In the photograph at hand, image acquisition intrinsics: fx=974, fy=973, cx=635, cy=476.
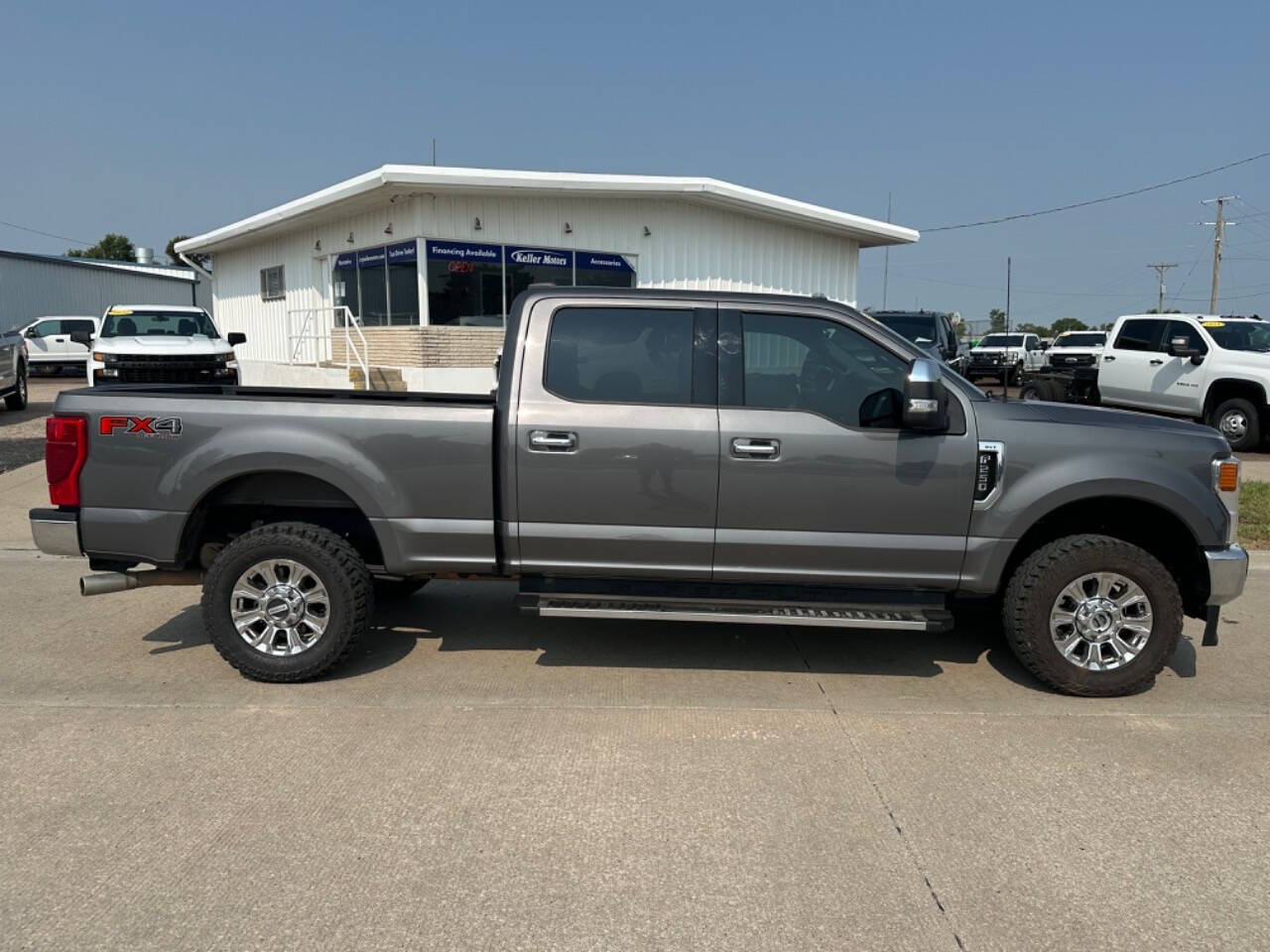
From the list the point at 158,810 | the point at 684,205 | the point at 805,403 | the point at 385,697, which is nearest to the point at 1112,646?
the point at 805,403

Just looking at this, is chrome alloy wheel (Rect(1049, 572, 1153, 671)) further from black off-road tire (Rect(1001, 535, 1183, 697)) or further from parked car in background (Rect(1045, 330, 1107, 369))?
parked car in background (Rect(1045, 330, 1107, 369))

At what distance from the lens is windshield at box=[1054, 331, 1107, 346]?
26.8 meters

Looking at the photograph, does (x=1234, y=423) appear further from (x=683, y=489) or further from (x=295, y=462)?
(x=295, y=462)

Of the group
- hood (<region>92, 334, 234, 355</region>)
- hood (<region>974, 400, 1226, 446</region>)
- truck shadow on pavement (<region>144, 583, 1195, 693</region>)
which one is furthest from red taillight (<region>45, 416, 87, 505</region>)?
hood (<region>92, 334, 234, 355</region>)

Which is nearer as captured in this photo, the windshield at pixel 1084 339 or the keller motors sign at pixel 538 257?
the keller motors sign at pixel 538 257

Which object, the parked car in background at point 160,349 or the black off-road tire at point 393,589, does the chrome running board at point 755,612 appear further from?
the parked car in background at point 160,349

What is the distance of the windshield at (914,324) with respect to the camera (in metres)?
17.5

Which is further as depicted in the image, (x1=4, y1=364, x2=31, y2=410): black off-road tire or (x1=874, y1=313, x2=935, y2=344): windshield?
(x1=4, y1=364, x2=31, y2=410): black off-road tire

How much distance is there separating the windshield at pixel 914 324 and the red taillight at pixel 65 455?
14.7 meters

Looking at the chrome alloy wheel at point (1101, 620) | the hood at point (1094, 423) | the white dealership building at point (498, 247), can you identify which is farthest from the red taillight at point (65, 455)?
the white dealership building at point (498, 247)

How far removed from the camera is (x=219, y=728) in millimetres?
4426

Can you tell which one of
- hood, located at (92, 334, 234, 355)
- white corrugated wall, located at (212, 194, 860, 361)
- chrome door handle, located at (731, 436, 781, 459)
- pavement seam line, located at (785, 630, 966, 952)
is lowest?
pavement seam line, located at (785, 630, 966, 952)

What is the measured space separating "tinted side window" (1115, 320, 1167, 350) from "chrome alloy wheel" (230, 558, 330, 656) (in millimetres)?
14505

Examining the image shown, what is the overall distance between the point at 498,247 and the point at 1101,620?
14846 mm
